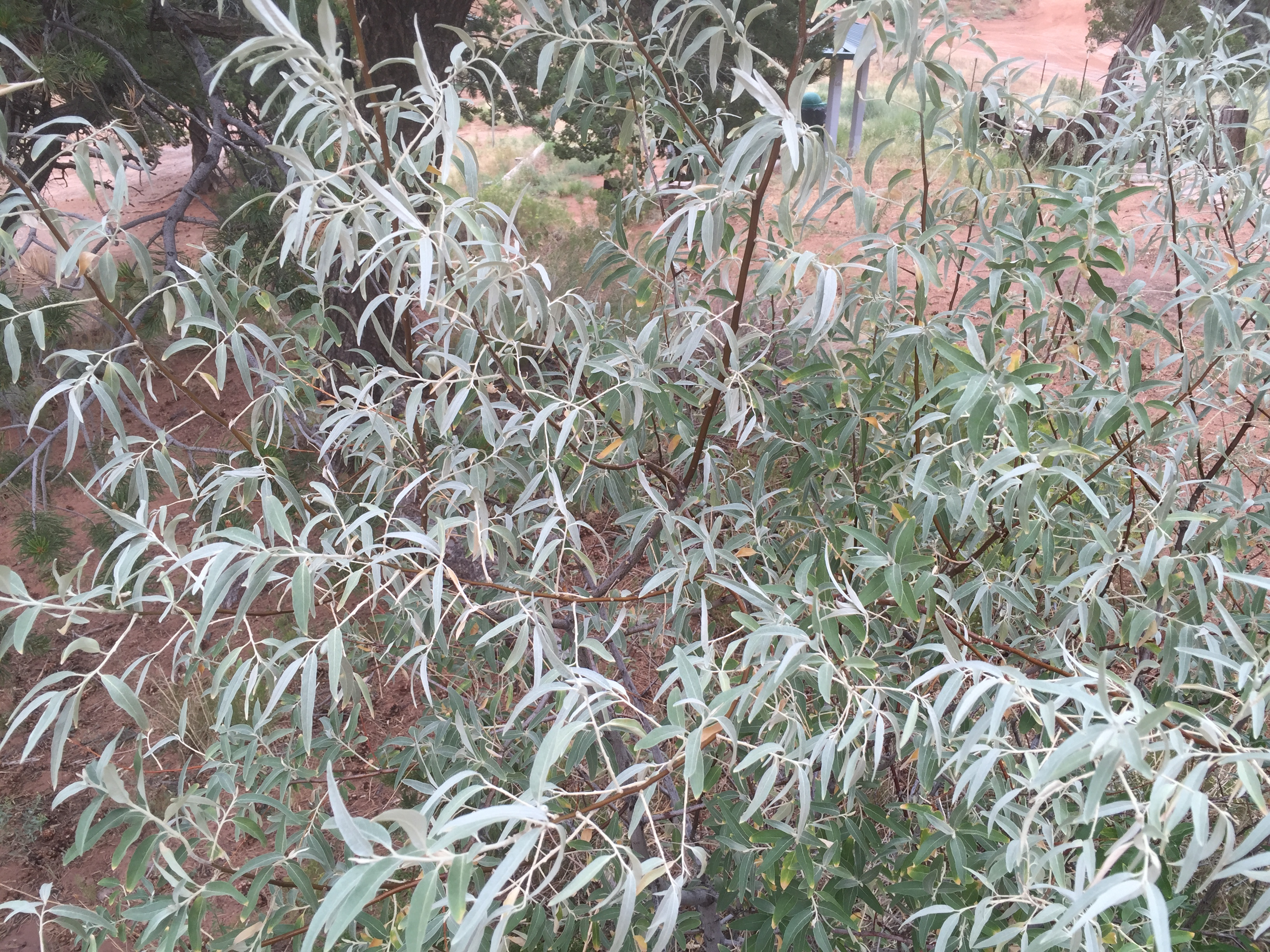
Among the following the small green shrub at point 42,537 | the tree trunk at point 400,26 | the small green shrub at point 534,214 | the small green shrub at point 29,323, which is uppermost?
the tree trunk at point 400,26

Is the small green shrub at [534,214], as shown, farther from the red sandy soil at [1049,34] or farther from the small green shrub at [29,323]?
the red sandy soil at [1049,34]

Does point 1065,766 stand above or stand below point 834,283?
below

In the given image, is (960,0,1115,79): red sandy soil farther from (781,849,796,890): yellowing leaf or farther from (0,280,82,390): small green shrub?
(781,849,796,890): yellowing leaf

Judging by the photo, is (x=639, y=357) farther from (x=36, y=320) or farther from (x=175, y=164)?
(x=175, y=164)

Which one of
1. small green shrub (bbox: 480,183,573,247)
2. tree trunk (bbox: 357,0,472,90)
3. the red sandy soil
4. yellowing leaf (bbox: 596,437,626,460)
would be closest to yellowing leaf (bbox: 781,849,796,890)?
yellowing leaf (bbox: 596,437,626,460)

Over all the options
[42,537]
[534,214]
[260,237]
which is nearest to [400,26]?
[260,237]

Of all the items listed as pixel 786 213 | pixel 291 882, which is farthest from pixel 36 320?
pixel 786 213

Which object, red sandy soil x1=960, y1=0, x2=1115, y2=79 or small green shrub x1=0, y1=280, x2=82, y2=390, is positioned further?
red sandy soil x1=960, y1=0, x2=1115, y2=79

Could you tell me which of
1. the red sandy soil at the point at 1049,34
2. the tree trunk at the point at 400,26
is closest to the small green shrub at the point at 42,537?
the tree trunk at the point at 400,26

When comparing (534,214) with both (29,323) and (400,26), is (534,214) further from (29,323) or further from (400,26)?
(29,323)

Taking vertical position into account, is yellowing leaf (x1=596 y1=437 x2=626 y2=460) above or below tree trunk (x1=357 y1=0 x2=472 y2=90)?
below

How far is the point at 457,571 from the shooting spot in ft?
5.33

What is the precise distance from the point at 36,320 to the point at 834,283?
95cm

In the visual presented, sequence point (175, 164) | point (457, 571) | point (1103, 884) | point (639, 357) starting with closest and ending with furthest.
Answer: point (1103, 884), point (639, 357), point (457, 571), point (175, 164)
